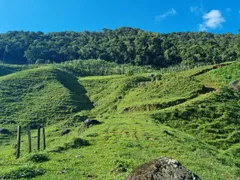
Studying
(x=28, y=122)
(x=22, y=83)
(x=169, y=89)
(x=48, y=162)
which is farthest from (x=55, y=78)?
(x=48, y=162)

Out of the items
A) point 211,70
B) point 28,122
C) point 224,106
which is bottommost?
point 28,122

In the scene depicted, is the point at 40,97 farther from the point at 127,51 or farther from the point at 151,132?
the point at 127,51

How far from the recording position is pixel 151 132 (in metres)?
34.8

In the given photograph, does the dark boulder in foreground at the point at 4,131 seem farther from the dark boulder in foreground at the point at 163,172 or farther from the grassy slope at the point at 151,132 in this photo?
the dark boulder in foreground at the point at 163,172

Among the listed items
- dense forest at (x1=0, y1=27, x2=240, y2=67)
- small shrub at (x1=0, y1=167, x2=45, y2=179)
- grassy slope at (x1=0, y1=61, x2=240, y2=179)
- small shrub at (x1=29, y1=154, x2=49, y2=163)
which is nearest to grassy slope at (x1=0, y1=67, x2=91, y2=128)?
grassy slope at (x1=0, y1=61, x2=240, y2=179)

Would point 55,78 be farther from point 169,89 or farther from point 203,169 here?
point 203,169

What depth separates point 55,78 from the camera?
96.1m

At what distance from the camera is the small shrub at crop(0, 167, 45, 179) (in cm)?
1614

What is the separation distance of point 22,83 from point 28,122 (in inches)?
1174

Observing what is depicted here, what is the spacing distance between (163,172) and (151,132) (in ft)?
85.6

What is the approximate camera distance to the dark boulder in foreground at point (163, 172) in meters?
8.89

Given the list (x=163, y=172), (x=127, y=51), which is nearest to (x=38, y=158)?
(x=163, y=172)

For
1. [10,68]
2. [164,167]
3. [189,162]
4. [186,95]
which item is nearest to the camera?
[164,167]

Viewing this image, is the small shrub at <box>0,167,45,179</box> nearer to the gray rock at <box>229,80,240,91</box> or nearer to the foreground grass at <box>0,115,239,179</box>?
the foreground grass at <box>0,115,239,179</box>
